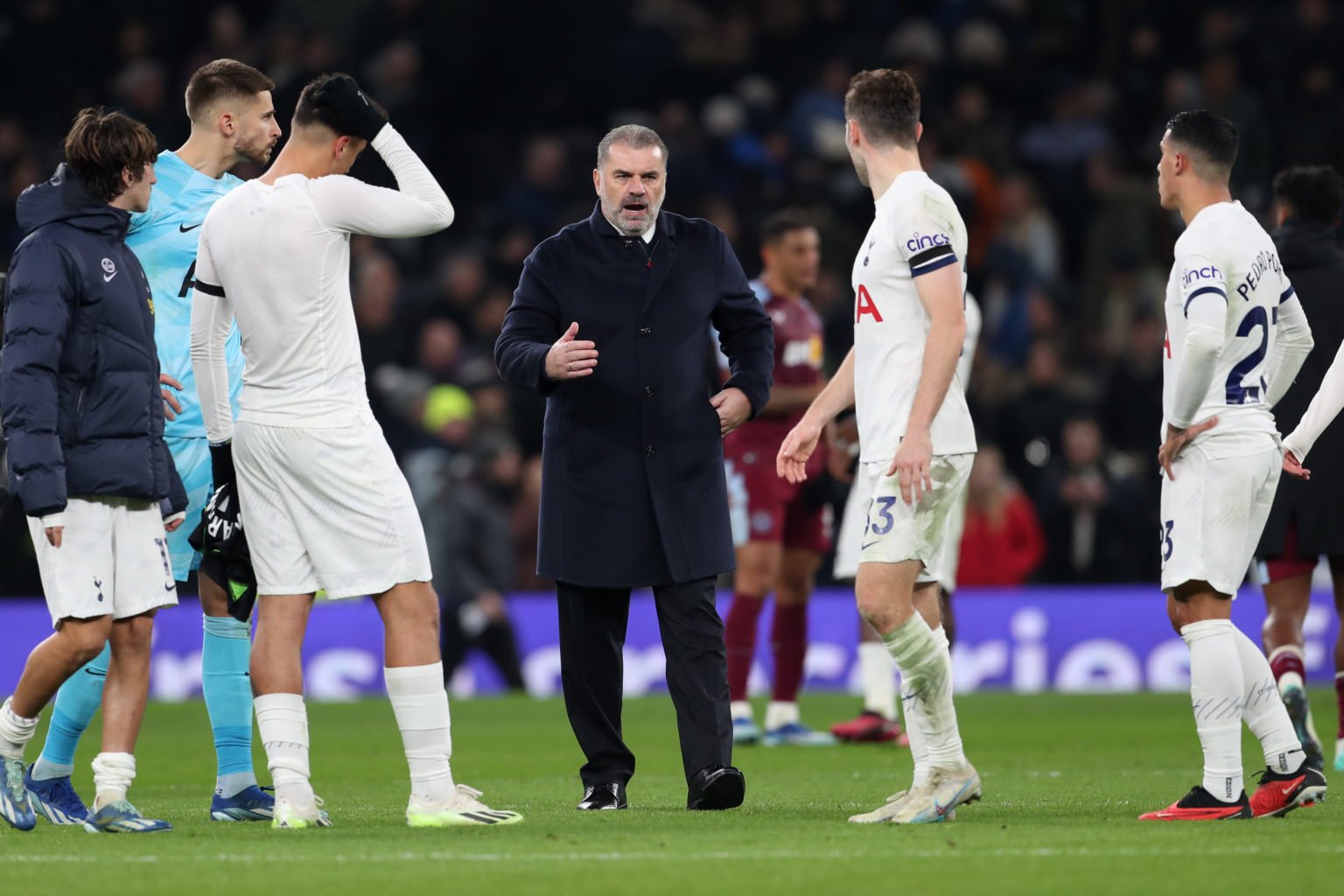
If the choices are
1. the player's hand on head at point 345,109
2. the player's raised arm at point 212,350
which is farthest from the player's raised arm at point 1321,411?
the player's raised arm at point 212,350

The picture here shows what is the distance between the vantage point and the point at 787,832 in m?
6.55

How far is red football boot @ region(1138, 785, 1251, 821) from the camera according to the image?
6801 millimetres

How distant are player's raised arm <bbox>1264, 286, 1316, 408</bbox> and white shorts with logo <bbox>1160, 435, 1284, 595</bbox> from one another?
16.7 inches

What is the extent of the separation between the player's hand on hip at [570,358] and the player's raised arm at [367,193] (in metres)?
0.64

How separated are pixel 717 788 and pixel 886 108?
259 cm

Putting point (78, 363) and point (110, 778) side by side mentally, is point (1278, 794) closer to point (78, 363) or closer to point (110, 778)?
point (110, 778)

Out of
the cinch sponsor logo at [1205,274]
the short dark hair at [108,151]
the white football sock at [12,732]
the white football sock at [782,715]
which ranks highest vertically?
the short dark hair at [108,151]

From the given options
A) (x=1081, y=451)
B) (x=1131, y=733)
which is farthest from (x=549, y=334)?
(x=1081, y=451)

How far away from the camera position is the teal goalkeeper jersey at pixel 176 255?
777 centimetres

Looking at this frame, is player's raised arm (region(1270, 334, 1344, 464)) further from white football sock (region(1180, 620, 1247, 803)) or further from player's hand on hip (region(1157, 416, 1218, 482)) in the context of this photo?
white football sock (region(1180, 620, 1247, 803))

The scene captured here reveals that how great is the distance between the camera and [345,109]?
6.79m

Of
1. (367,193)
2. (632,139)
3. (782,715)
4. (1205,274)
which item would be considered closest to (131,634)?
(367,193)

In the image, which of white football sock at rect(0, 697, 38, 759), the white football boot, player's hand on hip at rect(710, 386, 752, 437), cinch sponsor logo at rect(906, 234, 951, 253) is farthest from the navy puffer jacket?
cinch sponsor logo at rect(906, 234, 951, 253)

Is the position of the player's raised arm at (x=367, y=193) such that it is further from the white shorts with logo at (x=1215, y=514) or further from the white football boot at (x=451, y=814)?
the white shorts with logo at (x=1215, y=514)
